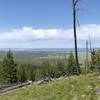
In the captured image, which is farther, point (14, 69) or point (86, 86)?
point (14, 69)

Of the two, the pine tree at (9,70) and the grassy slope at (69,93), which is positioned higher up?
the grassy slope at (69,93)

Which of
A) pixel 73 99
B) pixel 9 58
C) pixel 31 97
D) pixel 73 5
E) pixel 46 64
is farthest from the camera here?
pixel 46 64

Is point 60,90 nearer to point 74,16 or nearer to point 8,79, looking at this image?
point 74,16

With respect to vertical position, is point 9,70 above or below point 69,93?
below

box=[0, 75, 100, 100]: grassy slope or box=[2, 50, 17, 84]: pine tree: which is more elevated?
box=[0, 75, 100, 100]: grassy slope

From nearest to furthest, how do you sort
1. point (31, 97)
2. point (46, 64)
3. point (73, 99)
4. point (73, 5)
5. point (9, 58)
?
point (73, 99) < point (31, 97) < point (73, 5) < point (9, 58) < point (46, 64)

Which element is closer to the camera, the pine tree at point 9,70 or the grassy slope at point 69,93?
the grassy slope at point 69,93

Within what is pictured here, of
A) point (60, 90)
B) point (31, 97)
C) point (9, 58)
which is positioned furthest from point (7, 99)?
point (9, 58)

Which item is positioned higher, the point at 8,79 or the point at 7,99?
the point at 7,99

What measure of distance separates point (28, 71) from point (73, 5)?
77.5m

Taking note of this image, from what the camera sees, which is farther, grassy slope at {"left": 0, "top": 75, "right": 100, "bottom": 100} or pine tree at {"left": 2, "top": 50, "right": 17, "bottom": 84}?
pine tree at {"left": 2, "top": 50, "right": 17, "bottom": 84}

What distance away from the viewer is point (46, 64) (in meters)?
111

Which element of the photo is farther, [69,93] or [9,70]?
[9,70]

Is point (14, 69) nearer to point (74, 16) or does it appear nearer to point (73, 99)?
point (74, 16)
